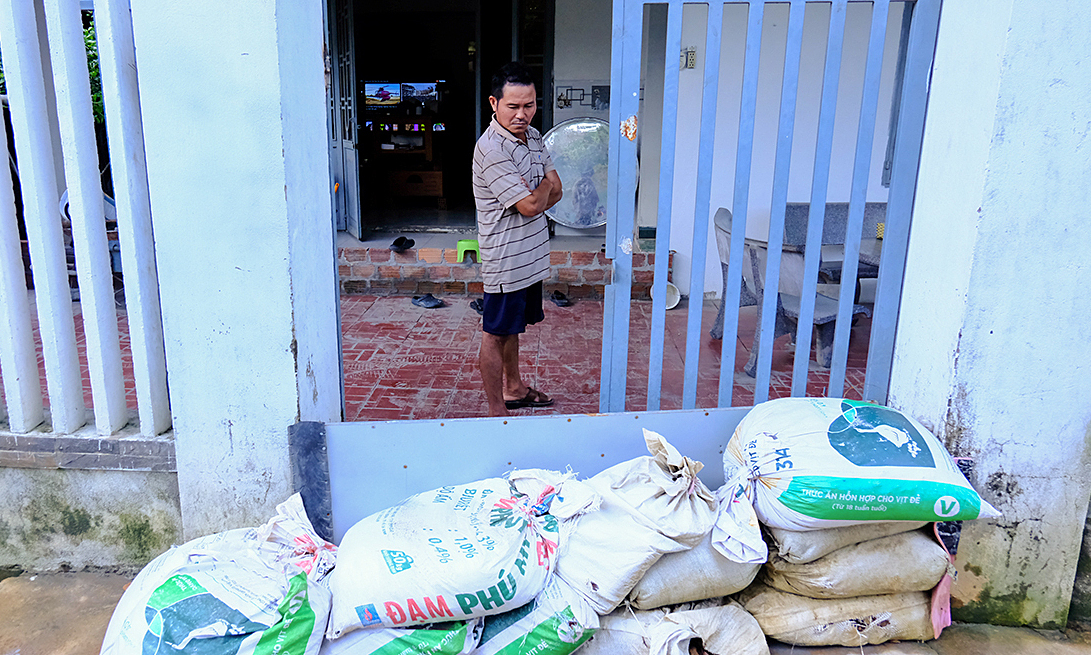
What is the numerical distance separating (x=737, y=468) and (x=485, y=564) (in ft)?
3.08

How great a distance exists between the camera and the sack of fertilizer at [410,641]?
6.99 ft

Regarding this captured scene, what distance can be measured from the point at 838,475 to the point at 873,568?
395 mm

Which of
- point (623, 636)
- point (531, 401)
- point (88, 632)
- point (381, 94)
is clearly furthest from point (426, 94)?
point (623, 636)

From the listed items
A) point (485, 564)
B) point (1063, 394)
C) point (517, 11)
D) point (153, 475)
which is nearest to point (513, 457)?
point (485, 564)

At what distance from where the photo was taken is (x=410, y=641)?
7.00ft

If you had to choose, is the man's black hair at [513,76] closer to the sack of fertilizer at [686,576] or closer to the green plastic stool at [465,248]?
the sack of fertilizer at [686,576]

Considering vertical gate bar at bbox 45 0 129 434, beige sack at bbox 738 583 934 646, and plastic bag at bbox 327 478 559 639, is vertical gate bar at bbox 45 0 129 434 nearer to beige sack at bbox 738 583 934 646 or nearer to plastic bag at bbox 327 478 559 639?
plastic bag at bbox 327 478 559 639

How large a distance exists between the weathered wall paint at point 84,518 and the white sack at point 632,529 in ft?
5.00

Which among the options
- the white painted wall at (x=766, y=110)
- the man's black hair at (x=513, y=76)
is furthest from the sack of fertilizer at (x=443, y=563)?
the white painted wall at (x=766, y=110)

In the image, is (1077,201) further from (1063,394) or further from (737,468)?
(737,468)

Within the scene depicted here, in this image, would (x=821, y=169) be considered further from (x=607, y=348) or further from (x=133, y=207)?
(x=133, y=207)

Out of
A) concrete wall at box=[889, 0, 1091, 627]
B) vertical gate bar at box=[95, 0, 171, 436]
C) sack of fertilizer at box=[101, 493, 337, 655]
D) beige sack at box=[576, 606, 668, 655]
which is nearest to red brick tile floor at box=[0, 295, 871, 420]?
vertical gate bar at box=[95, 0, 171, 436]

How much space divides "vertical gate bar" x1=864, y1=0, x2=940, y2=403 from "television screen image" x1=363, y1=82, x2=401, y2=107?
8.56 metres

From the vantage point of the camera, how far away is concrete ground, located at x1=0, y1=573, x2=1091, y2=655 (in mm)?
2430
